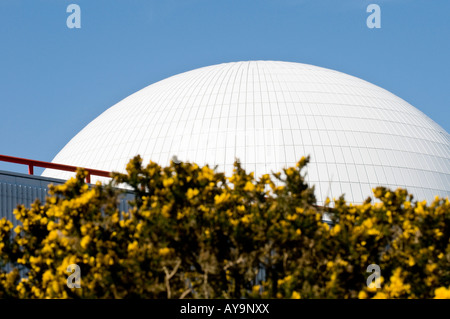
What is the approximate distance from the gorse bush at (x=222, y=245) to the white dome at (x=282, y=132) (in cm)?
2156

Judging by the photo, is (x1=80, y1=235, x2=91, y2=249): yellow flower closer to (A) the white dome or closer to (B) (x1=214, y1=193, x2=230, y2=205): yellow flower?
(B) (x1=214, y1=193, x2=230, y2=205): yellow flower

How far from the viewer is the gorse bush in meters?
10.8

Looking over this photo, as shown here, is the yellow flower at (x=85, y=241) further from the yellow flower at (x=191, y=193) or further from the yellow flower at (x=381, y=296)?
the yellow flower at (x=381, y=296)

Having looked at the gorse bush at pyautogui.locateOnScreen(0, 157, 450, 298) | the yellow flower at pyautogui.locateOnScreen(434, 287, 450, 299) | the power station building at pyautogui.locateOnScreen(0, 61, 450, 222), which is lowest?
the yellow flower at pyautogui.locateOnScreen(434, 287, 450, 299)

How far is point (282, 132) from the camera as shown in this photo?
35344 millimetres

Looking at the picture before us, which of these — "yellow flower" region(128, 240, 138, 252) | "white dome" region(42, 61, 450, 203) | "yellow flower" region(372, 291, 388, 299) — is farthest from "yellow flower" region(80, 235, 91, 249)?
"white dome" region(42, 61, 450, 203)

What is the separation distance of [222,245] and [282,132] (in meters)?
24.6

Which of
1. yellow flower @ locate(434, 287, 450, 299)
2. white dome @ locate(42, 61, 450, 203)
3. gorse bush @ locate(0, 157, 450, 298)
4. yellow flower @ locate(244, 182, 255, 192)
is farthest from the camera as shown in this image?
white dome @ locate(42, 61, 450, 203)

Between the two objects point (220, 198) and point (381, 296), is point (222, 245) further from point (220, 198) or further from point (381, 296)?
point (381, 296)

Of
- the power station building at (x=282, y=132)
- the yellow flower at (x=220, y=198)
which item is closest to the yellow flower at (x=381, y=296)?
the yellow flower at (x=220, y=198)

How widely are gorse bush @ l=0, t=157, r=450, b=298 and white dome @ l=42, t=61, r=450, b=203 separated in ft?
70.7

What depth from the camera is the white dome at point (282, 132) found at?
3444 centimetres
